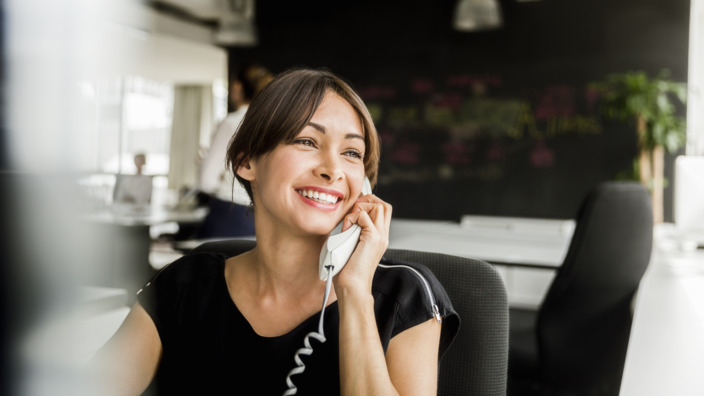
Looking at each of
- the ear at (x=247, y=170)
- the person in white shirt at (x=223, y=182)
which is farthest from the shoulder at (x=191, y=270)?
the person in white shirt at (x=223, y=182)

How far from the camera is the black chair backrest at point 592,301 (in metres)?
1.85

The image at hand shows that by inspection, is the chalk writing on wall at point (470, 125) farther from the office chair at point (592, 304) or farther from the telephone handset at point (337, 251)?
the telephone handset at point (337, 251)

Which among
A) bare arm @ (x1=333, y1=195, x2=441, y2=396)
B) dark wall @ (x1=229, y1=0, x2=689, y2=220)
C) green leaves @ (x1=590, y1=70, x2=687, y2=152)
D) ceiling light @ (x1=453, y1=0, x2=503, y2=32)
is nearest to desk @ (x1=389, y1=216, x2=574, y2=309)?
dark wall @ (x1=229, y1=0, x2=689, y2=220)

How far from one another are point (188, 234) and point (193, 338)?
10.4 ft

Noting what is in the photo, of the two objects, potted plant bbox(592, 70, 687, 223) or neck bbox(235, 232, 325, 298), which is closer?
neck bbox(235, 232, 325, 298)

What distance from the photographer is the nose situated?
91 cm

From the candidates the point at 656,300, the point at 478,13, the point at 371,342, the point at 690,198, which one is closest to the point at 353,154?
the point at 371,342

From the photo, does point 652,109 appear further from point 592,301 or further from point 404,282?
point 404,282

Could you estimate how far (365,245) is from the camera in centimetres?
90

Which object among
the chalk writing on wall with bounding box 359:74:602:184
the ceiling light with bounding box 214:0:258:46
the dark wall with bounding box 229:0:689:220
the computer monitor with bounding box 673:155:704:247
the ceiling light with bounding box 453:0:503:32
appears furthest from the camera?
the chalk writing on wall with bounding box 359:74:602:184

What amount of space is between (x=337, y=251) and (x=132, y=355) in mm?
377

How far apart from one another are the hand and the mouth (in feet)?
0.12

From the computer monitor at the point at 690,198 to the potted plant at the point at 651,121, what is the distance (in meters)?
1.32

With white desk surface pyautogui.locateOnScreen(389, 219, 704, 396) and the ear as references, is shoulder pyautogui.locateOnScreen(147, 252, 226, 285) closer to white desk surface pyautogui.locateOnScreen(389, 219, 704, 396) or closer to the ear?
the ear
